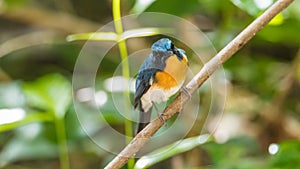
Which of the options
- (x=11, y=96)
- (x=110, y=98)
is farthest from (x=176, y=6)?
(x=11, y=96)

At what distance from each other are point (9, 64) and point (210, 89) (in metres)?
0.74

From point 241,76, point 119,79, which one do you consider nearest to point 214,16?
point 241,76

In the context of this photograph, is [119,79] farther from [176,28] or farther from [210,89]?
[176,28]

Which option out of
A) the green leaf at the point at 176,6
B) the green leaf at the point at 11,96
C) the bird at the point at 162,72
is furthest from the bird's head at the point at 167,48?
the green leaf at the point at 11,96

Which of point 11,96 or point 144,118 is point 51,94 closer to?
→ point 11,96

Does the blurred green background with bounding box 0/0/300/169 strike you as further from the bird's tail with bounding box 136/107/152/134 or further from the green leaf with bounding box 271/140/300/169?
the bird's tail with bounding box 136/107/152/134

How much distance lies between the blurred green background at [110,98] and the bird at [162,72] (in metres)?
0.27

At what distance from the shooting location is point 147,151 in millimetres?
1000

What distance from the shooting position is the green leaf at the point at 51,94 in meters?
1.13

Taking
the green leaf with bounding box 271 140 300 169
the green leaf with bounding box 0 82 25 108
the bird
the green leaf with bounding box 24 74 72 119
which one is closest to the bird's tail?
the bird

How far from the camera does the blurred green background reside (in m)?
1.12

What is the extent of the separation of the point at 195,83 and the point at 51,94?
535 mm

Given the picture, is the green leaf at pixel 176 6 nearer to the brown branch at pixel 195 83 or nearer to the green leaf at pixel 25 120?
the green leaf at pixel 25 120

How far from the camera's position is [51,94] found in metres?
1.14
